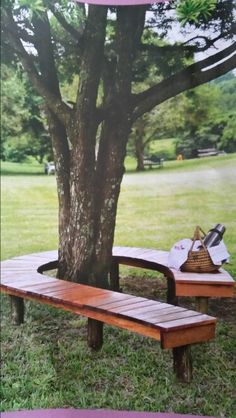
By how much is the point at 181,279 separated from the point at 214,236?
0.22 meters

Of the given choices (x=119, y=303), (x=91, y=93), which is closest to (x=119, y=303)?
(x=119, y=303)

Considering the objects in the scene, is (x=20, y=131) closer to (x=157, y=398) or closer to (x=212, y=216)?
(x=212, y=216)

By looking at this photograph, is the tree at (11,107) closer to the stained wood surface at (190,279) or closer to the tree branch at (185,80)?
the tree branch at (185,80)

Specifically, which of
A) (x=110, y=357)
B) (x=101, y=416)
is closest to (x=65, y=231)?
(x=110, y=357)

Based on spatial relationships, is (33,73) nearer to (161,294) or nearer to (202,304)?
(161,294)

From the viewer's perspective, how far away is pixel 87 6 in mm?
Answer: 2680

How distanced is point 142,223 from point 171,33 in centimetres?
83

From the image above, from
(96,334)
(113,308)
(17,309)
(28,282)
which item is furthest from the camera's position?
(17,309)

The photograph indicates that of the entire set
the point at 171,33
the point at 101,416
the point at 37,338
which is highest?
the point at 171,33

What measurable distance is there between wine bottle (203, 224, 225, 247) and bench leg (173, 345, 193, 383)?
426 mm

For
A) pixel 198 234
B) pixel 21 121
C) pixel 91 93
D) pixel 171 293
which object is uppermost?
pixel 91 93

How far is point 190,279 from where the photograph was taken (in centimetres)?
251


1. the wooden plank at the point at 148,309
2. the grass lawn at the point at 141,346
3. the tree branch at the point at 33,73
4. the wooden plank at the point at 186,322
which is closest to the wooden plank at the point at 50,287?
the grass lawn at the point at 141,346

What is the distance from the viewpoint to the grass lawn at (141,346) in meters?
2.40
